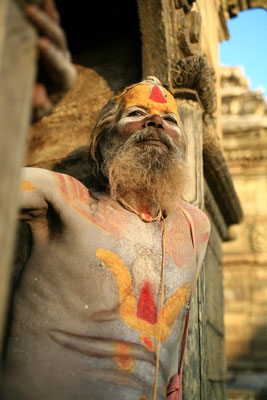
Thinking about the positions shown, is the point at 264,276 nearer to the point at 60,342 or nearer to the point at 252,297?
the point at 252,297

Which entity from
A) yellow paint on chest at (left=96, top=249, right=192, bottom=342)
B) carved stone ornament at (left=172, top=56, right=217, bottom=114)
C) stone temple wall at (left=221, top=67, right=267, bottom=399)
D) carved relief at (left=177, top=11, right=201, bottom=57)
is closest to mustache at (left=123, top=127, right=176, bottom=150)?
yellow paint on chest at (left=96, top=249, right=192, bottom=342)

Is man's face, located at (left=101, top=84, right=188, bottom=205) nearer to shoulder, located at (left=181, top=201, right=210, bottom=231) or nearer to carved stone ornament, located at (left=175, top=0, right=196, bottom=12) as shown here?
shoulder, located at (left=181, top=201, right=210, bottom=231)

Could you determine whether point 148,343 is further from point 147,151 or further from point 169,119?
point 169,119

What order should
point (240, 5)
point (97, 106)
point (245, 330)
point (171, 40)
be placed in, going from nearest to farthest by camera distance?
point (171, 40)
point (97, 106)
point (240, 5)
point (245, 330)

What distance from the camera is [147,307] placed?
1804 millimetres

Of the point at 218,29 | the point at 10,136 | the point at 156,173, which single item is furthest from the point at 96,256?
the point at 218,29

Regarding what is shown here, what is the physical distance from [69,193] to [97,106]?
1.61 metres

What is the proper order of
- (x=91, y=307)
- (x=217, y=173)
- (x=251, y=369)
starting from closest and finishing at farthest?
1. (x=91, y=307)
2. (x=217, y=173)
3. (x=251, y=369)

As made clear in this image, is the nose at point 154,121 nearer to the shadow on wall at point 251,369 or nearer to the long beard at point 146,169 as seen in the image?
the long beard at point 146,169

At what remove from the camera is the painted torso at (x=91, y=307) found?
160 cm

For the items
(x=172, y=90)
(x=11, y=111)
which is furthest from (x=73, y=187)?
(x=172, y=90)

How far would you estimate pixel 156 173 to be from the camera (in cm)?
208

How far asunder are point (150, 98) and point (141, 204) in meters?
0.52

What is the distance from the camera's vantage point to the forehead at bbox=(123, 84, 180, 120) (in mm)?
2189
